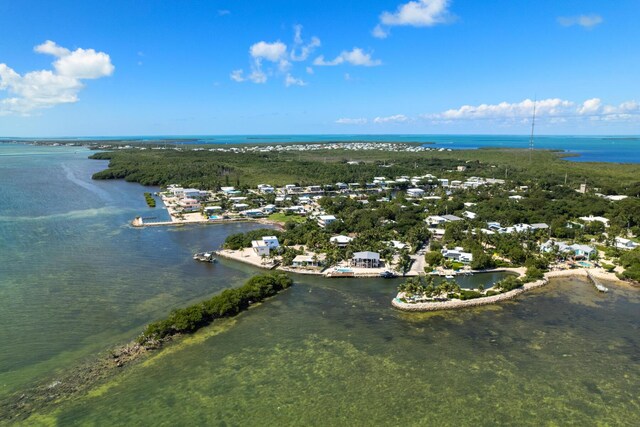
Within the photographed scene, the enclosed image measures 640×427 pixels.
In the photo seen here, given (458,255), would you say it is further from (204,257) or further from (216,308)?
(204,257)

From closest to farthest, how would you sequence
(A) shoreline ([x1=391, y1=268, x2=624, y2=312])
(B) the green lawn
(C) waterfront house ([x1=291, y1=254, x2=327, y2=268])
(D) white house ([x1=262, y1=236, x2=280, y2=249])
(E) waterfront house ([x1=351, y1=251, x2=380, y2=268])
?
(A) shoreline ([x1=391, y1=268, x2=624, y2=312]) < (E) waterfront house ([x1=351, y1=251, x2=380, y2=268]) < (C) waterfront house ([x1=291, y1=254, x2=327, y2=268]) < (D) white house ([x1=262, y1=236, x2=280, y2=249]) < (B) the green lawn

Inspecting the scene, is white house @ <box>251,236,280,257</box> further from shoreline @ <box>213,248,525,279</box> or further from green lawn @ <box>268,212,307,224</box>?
green lawn @ <box>268,212,307,224</box>

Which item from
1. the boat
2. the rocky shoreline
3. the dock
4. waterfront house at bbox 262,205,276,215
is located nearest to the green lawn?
waterfront house at bbox 262,205,276,215

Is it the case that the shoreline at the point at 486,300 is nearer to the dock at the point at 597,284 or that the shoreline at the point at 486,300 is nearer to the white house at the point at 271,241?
the dock at the point at 597,284

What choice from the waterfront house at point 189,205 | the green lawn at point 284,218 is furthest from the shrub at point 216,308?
the waterfront house at point 189,205

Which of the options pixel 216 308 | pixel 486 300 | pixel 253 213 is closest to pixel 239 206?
pixel 253 213

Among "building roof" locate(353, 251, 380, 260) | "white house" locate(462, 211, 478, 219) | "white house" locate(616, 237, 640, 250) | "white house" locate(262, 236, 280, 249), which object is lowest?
"white house" locate(616, 237, 640, 250)

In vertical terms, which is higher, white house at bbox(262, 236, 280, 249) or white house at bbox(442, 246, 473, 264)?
white house at bbox(262, 236, 280, 249)

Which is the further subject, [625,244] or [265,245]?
[625,244]

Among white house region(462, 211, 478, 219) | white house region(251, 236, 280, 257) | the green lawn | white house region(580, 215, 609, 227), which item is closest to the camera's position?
white house region(251, 236, 280, 257)
